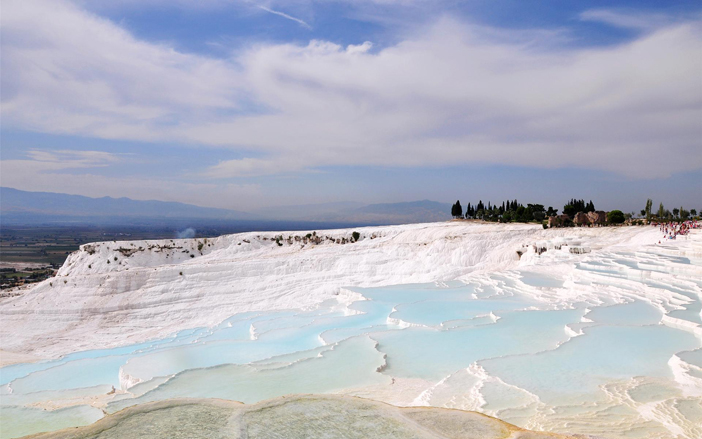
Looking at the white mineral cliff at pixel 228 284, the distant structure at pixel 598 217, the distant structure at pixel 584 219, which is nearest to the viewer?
the white mineral cliff at pixel 228 284

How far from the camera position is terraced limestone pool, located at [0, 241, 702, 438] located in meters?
5.59

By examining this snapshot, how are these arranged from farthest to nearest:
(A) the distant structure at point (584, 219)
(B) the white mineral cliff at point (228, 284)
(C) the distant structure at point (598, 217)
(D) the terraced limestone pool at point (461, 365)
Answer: (C) the distant structure at point (598, 217) → (A) the distant structure at point (584, 219) → (B) the white mineral cliff at point (228, 284) → (D) the terraced limestone pool at point (461, 365)

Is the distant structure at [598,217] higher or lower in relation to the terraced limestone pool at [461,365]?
higher

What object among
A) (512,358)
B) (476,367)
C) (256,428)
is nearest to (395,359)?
(476,367)

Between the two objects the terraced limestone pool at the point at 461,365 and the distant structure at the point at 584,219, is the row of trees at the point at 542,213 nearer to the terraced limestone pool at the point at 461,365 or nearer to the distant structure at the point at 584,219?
the distant structure at the point at 584,219

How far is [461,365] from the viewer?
7.36 m

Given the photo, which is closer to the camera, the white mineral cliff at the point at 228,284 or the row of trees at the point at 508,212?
the white mineral cliff at the point at 228,284

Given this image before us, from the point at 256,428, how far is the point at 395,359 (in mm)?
4633

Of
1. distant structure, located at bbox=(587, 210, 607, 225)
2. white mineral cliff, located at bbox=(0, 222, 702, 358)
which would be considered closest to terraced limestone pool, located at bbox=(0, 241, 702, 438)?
white mineral cliff, located at bbox=(0, 222, 702, 358)

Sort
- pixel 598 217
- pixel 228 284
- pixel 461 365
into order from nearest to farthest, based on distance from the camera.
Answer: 1. pixel 461 365
2. pixel 228 284
3. pixel 598 217

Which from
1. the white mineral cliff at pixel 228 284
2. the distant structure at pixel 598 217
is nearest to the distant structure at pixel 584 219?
the distant structure at pixel 598 217

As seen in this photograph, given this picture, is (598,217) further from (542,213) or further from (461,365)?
(461,365)

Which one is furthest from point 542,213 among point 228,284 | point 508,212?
point 228,284

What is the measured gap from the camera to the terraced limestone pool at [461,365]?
5.59m
